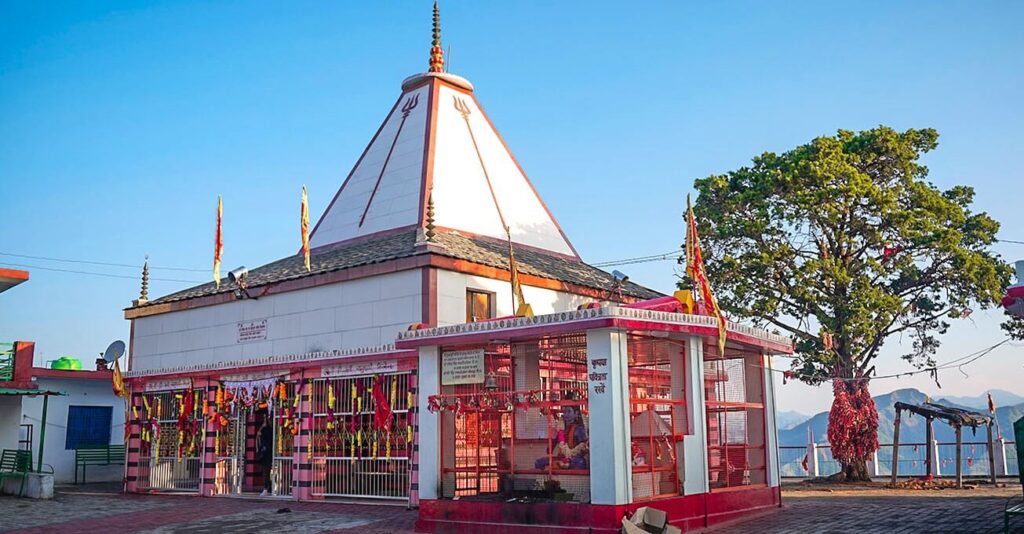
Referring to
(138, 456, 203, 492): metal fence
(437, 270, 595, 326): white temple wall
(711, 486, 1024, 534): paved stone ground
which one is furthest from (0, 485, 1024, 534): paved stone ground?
(437, 270, 595, 326): white temple wall

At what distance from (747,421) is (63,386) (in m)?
23.3

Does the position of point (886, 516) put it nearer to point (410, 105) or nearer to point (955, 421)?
point (955, 421)

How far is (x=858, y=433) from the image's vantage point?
25.3 m

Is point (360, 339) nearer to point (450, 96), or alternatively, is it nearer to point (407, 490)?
point (407, 490)

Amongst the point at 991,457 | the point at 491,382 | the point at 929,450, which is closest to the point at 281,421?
the point at 491,382

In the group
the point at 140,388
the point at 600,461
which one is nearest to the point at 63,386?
the point at 140,388

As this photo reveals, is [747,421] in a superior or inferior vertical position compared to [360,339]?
inferior

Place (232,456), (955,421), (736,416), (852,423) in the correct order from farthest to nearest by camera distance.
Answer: (852,423) < (955,421) < (232,456) < (736,416)

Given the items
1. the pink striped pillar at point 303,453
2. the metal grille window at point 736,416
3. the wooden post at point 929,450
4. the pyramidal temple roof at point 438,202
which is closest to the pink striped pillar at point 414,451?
the pink striped pillar at point 303,453

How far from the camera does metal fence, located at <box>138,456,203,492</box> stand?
2331 cm

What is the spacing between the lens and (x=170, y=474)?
2366 cm

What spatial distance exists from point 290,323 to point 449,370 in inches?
291

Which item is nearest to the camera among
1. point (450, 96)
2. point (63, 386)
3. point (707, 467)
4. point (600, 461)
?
point (600, 461)

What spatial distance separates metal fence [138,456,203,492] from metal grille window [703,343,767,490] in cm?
1371
